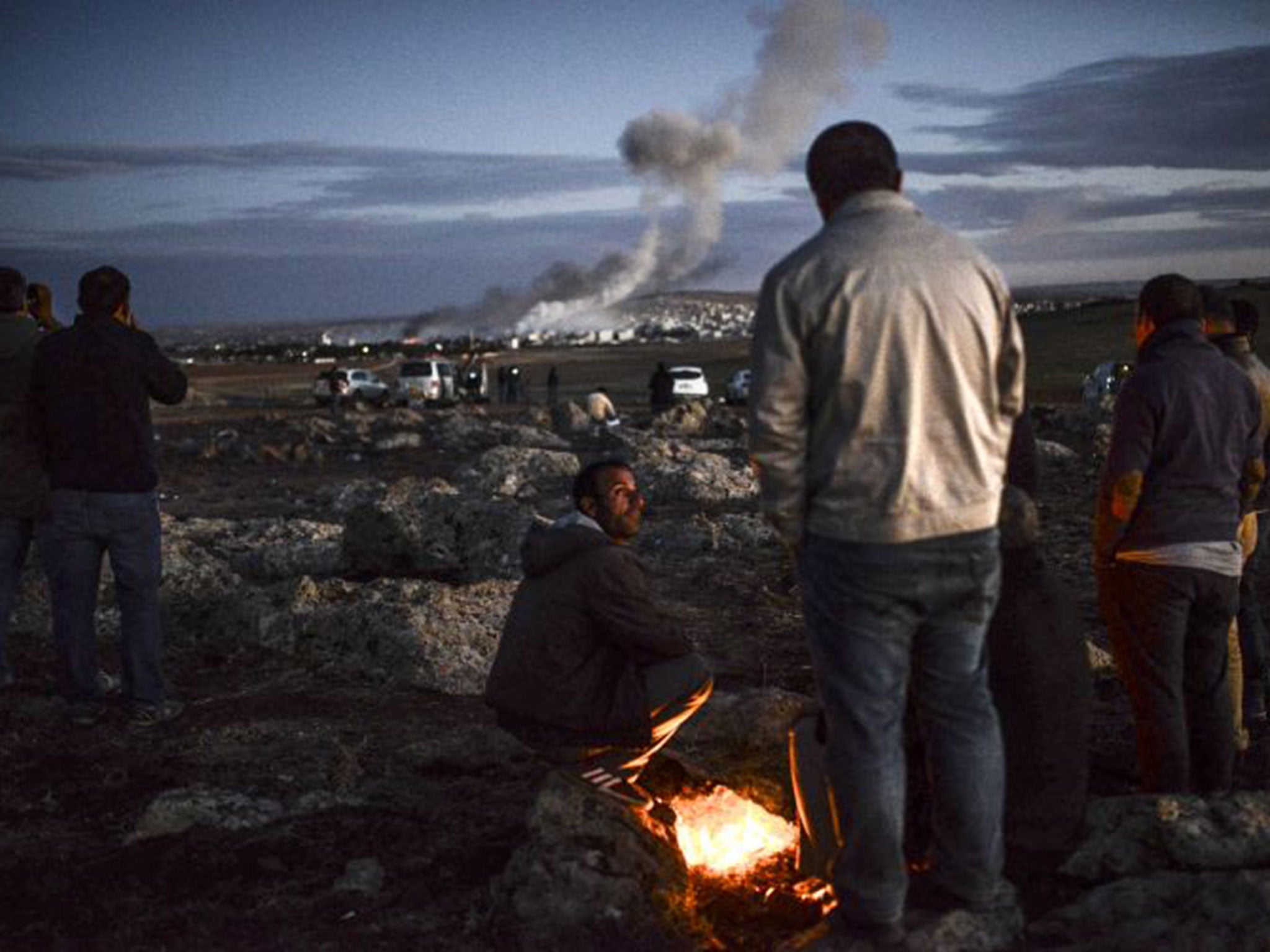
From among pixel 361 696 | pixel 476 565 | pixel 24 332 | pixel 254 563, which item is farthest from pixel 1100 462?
pixel 24 332

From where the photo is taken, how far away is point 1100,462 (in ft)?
50.7

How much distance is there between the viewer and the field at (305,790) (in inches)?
148

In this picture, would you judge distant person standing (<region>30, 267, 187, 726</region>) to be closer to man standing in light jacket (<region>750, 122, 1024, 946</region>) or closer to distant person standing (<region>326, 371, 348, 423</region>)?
man standing in light jacket (<region>750, 122, 1024, 946</region>)

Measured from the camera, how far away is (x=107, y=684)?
616cm

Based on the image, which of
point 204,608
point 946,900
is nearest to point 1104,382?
point 204,608

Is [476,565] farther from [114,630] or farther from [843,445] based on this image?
[843,445]

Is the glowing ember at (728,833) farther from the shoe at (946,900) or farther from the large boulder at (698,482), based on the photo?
the large boulder at (698,482)

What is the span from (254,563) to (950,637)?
24.0 ft

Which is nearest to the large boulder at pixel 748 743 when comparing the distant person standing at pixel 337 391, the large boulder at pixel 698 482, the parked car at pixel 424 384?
the large boulder at pixel 698 482

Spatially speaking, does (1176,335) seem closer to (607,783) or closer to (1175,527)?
(1175,527)

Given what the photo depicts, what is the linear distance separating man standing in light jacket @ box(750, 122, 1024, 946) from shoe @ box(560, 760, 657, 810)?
39.6 inches

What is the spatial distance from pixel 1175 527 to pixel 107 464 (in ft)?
14.0

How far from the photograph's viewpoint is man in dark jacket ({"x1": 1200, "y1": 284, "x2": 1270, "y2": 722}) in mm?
4645

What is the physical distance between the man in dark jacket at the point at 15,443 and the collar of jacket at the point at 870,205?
4.25m
